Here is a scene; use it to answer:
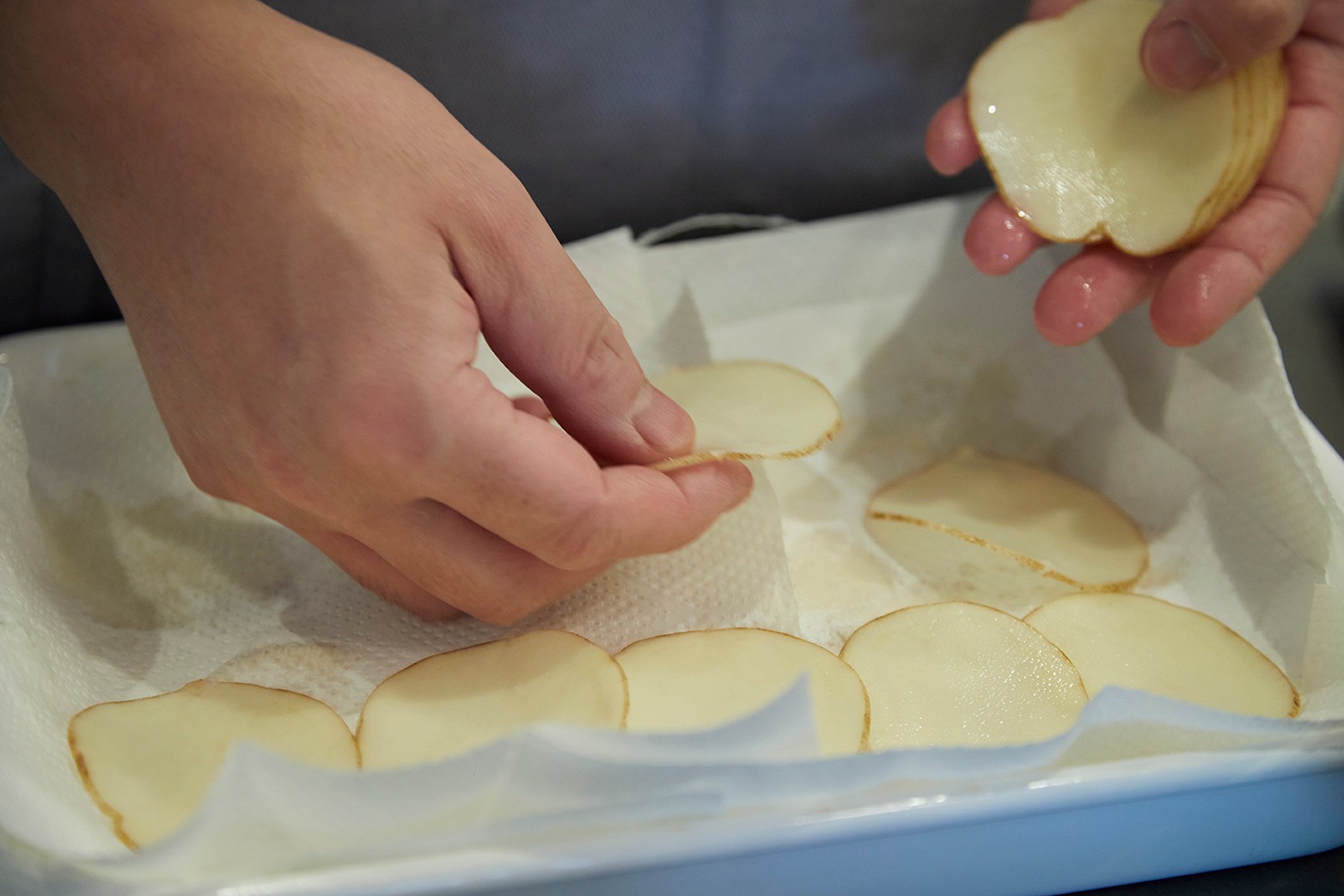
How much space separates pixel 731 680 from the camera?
581 mm

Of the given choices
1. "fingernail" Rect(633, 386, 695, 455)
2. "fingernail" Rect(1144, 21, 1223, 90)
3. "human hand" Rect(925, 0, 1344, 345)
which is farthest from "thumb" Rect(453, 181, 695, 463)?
"fingernail" Rect(1144, 21, 1223, 90)

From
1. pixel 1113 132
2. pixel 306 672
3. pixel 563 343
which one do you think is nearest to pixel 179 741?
pixel 306 672

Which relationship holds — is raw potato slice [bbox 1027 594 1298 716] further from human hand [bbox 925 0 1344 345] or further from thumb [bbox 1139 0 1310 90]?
thumb [bbox 1139 0 1310 90]

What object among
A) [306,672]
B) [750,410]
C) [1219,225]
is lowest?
[306,672]

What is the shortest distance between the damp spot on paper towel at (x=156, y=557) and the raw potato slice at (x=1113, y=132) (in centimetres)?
61

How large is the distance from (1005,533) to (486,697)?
0.40m

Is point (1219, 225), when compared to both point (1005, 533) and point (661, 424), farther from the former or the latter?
point (661, 424)

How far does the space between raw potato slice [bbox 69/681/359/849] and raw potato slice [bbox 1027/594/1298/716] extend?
1.47 feet

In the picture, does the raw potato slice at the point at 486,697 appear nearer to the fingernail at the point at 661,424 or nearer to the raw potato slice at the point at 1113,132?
the fingernail at the point at 661,424

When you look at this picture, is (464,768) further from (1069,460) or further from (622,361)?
(1069,460)

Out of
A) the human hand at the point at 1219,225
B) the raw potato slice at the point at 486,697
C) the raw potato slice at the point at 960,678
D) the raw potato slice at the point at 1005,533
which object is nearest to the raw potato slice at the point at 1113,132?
the human hand at the point at 1219,225

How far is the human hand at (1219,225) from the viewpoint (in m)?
0.69

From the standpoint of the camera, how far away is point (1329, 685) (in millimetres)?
598

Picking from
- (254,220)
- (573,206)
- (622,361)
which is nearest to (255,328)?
(254,220)
